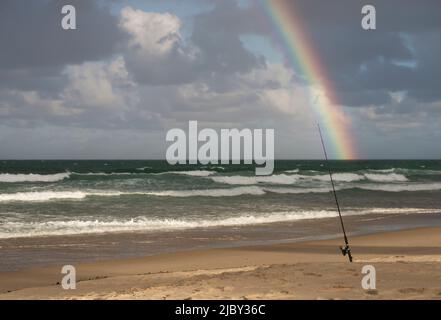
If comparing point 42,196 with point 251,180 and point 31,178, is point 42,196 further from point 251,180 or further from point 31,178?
point 251,180

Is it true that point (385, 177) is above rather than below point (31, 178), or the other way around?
below

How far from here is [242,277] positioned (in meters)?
7.81

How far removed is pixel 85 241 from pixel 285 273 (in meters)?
7.58

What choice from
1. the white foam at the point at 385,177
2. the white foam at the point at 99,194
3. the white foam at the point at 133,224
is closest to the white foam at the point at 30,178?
the white foam at the point at 99,194

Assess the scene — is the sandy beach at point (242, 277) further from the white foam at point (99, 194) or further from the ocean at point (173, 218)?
the white foam at point (99, 194)

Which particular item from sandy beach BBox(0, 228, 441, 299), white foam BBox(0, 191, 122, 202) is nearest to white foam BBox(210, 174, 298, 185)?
white foam BBox(0, 191, 122, 202)

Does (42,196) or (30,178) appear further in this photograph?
(30,178)

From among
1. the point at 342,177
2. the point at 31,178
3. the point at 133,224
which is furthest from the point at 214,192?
the point at 342,177

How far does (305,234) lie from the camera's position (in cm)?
1595

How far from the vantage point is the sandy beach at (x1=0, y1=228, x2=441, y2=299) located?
21.6 feet

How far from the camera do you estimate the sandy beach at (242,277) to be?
6.57 metres

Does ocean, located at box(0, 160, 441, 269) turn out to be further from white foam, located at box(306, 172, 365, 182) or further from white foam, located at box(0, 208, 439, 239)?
white foam, located at box(306, 172, 365, 182)
